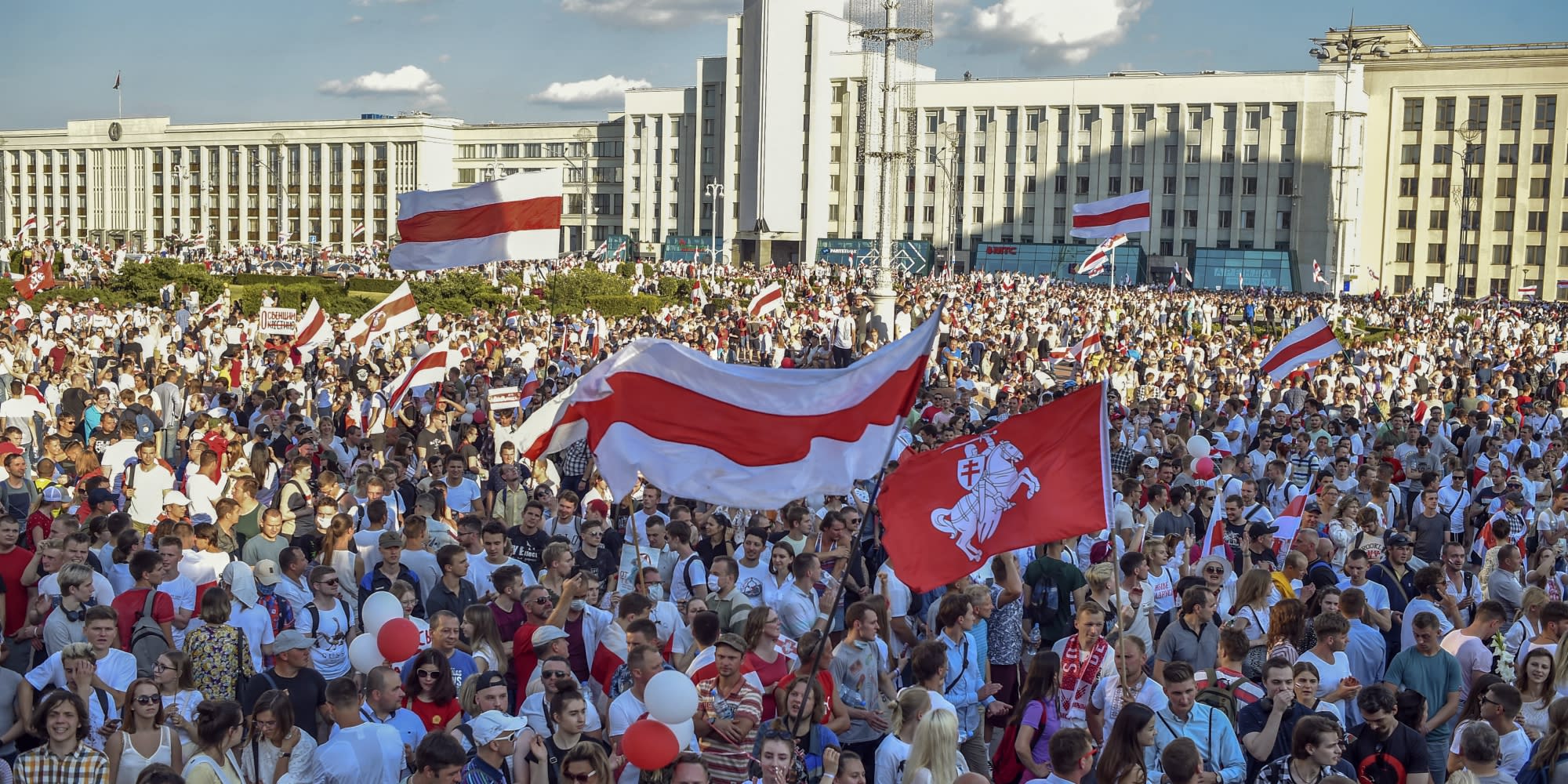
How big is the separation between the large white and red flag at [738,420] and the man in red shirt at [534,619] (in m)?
0.79

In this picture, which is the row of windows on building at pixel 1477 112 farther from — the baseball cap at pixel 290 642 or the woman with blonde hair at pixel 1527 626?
the baseball cap at pixel 290 642

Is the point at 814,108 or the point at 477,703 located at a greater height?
the point at 814,108

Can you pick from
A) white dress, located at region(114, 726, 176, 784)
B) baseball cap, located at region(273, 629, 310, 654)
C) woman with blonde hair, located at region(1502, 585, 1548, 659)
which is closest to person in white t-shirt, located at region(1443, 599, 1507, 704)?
woman with blonde hair, located at region(1502, 585, 1548, 659)

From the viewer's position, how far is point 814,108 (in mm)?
91438

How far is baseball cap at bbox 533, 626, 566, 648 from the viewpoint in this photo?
7391 mm

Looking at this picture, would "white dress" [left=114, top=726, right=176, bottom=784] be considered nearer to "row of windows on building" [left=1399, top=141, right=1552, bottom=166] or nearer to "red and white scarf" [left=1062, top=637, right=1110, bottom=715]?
"red and white scarf" [left=1062, top=637, right=1110, bottom=715]

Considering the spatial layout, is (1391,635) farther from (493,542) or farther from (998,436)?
(493,542)

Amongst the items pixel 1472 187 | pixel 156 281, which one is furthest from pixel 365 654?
pixel 1472 187

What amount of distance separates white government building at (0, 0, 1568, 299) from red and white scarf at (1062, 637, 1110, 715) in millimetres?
63525

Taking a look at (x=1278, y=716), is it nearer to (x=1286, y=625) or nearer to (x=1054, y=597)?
(x=1286, y=625)

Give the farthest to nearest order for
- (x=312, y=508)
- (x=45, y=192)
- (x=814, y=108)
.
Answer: (x=45, y=192)
(x=814, y=108)
(x=312, y=508)

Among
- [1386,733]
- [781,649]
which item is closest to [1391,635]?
[1386,733]

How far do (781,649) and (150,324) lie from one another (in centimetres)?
2196

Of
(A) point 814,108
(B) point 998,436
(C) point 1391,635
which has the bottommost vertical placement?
(C) point 1391,635
